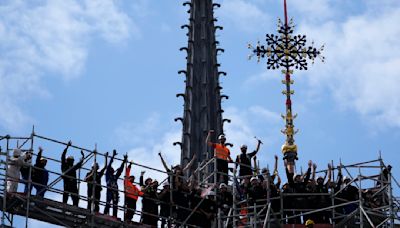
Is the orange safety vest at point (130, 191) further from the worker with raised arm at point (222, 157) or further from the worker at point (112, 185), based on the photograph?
the worker with raised arm at point (222, 157)

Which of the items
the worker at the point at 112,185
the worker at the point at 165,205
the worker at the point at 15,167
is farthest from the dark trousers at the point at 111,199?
the worker at the point at 15,167

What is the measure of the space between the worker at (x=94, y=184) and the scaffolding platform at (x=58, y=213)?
1.13ft

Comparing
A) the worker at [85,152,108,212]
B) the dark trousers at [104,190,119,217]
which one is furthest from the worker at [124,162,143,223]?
the worker at [85,152,108,212]

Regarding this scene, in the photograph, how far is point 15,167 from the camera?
4928 cm

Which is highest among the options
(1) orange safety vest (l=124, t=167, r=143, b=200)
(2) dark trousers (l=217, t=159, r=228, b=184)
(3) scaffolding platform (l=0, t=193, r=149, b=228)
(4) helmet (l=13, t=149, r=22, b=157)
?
(2) dark trousers (l=217, t=159, r=228, b=184)

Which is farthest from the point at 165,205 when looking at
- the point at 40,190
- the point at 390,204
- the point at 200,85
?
the point at 200,85

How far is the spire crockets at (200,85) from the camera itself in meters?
68.6

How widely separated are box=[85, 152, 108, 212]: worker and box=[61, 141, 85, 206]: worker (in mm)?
432

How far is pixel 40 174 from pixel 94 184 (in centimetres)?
180

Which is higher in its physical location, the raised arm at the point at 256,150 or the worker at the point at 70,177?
the raised arm at the point at 256,150

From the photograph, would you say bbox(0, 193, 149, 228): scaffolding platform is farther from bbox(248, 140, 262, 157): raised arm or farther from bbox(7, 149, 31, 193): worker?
bbox(248, 140, 262, 157): raised arm

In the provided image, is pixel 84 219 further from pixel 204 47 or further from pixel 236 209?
pixel 204 47

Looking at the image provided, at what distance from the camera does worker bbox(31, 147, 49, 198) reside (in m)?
49.5

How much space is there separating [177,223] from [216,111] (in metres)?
19.6
